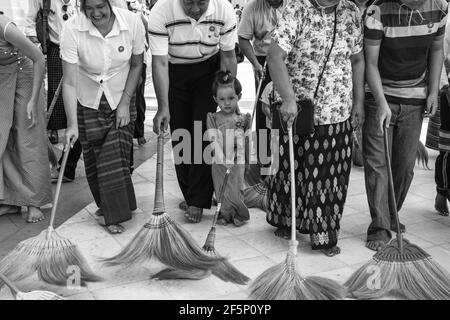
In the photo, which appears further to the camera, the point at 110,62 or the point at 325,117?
the point at 110,62

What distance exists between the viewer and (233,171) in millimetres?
4156

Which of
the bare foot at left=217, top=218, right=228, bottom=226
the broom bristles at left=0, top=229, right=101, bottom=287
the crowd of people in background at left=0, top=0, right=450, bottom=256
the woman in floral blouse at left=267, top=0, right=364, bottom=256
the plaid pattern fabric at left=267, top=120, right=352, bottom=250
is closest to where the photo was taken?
the broom bristles at left=0, top=229, right=101, bottom=287

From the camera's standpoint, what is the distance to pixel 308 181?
3.61 m

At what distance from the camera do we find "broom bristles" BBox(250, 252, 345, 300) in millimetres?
2838

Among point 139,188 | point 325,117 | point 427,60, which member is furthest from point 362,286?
point 139,188

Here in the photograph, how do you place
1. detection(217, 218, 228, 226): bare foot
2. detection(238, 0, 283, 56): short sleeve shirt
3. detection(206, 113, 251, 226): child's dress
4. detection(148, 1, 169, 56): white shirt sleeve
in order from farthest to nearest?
detection(238, 0, 283, 56): short sleeve shirt → detection(217, 218, 228, 226): bare foot → detection(206, 113, 251, 226): child's dress → detection(148, 1, 169, 56): white shirt sleeve

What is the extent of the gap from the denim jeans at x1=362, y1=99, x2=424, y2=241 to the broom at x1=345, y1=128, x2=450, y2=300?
78cm

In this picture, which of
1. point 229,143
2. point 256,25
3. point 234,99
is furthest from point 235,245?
point 256,25

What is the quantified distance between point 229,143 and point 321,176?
77cm

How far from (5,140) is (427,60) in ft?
9.42

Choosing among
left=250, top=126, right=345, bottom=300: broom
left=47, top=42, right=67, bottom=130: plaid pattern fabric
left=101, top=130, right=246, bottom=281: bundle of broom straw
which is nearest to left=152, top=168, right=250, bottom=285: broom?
left=101, top=130, right=246, bottom=281: bundle of broom straw

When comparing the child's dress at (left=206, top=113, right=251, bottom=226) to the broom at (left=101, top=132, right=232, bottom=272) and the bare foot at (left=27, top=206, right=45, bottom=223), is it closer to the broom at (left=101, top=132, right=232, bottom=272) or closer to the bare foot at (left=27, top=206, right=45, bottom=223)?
the broom at (left=101, top=132, right=232, bottom=272)

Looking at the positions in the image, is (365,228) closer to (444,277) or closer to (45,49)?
(444,277)
